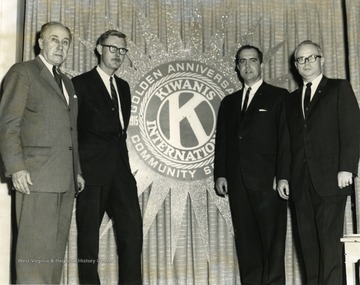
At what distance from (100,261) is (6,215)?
0.82 meters

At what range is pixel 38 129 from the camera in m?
3.44

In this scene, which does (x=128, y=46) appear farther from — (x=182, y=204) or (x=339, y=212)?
(x=339, y=212)

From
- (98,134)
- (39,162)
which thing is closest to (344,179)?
(98,134)

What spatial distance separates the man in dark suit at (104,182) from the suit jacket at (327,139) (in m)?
1.16

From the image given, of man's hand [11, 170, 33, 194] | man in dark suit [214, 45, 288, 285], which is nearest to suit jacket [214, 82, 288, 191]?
man in dark suit [214, 45, 288, 285]

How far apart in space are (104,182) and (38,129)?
0.69 meters

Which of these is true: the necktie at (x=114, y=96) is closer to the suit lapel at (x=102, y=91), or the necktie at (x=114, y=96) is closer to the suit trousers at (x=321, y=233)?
the suit lapel at (x=102, y=91)

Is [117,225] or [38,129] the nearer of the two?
[38,129]

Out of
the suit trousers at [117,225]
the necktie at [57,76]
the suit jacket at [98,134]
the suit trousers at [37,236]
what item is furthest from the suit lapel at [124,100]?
the suit trousers at [37,236]

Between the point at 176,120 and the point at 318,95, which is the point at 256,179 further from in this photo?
the point at 176,120

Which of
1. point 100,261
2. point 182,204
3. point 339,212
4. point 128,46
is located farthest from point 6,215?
point 339,212

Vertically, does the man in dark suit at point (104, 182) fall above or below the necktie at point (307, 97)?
below

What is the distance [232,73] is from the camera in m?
4.85

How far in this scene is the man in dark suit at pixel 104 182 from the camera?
Answer: 3.91 meters
